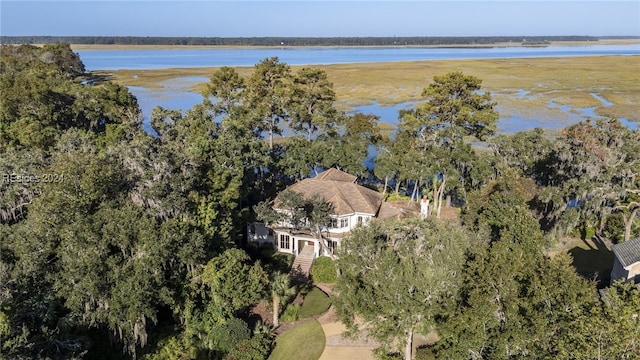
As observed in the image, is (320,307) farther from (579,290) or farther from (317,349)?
(579,290)

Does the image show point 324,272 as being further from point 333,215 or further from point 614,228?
point 614,228

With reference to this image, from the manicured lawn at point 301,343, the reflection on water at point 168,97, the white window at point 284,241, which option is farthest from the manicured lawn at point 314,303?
the reflection on water at point 168,97

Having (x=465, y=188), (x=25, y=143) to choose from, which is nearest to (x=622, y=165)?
(x=465, y=188)

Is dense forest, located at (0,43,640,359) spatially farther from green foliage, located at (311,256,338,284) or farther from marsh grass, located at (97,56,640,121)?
marsh grass, located at (97,56,640,121)

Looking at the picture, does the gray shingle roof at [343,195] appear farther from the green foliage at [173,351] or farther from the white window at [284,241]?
the green foliage at [173,351]

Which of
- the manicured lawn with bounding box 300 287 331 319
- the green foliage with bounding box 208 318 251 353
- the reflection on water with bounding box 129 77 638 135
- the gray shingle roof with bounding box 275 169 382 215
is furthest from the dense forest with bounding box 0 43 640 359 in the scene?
the reflection on water with bounding box 129 77 638 135

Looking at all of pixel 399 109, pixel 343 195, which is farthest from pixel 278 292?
pixel 399 109
